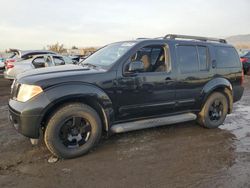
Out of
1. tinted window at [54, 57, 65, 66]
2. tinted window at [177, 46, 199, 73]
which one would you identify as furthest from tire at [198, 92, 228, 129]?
tinted window at [54, 57, 65, 66]

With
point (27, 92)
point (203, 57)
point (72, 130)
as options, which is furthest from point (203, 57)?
point (27, 92)

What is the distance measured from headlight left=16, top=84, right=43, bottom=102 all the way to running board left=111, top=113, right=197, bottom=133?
4.52ft

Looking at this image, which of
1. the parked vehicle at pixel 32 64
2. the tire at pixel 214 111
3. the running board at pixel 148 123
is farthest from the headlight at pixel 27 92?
the parked vehicle at pixel 32 64

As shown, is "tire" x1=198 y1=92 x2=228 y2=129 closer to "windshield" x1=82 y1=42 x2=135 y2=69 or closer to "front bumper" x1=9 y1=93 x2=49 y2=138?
"windshield" x1=82 y1=42 x2=135 y2=69

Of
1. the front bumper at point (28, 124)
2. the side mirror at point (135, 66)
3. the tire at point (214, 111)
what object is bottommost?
the tire at point (214, 111)

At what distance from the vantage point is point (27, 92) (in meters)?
3.86

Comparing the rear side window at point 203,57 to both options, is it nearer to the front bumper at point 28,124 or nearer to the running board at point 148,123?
the running board at point 148,123

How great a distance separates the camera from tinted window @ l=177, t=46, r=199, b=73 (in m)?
5.13

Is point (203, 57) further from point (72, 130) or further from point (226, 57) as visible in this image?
point (72, 130)

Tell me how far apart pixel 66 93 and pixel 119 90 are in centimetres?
92

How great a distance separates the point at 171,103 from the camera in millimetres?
5039

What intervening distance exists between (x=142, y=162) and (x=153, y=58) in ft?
6.52

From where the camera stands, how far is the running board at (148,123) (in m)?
4.46

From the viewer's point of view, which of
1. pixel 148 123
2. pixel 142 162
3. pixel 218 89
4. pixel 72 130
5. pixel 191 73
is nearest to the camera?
pixel 142 162
